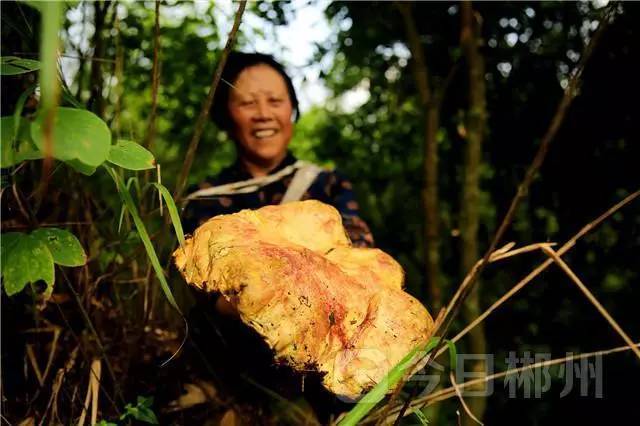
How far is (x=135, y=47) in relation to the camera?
1984mm

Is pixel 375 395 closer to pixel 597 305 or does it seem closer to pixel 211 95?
pixel 597 305

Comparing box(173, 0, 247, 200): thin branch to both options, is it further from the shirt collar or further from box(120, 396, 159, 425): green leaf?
the shirt collar

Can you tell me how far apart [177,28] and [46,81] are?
2.05 meters

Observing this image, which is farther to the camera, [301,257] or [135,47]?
[135,47]

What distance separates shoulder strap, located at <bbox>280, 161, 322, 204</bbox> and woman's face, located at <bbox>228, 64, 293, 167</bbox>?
0.12 metres

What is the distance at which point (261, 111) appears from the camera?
1698 mm

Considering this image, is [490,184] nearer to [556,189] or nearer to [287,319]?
[556,189]

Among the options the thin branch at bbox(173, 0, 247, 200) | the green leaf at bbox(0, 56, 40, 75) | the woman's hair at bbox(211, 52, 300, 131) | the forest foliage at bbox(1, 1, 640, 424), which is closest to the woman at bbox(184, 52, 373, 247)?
the woman's hair at bbox(211, 52, 300, 131)

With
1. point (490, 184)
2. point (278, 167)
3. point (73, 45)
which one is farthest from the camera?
point (490, 184)

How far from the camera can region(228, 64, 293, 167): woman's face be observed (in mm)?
Result: 1701

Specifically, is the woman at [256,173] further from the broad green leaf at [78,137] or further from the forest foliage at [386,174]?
the broad green leaf at [78,137]

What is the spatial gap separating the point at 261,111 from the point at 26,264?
39.9 inches

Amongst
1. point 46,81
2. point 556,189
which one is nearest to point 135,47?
point 46,81

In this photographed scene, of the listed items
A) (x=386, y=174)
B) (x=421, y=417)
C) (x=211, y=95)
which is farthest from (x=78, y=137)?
(x=386, y=174)
